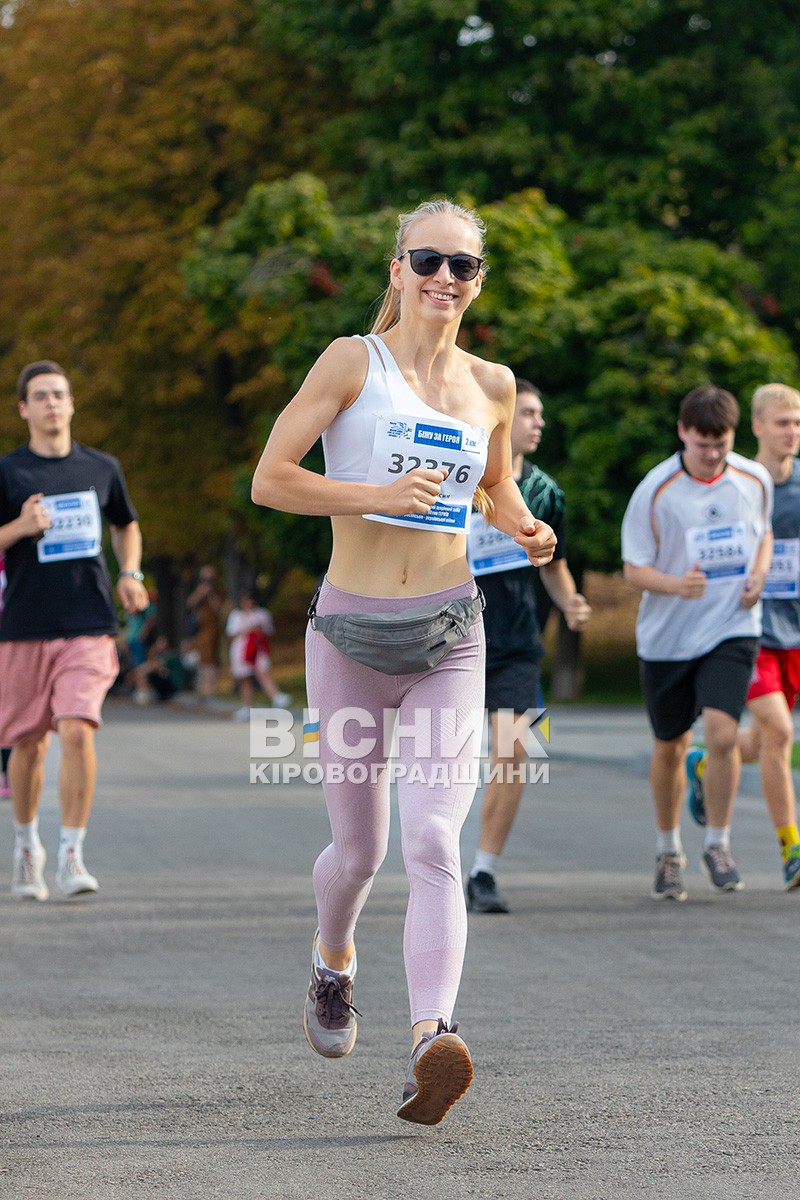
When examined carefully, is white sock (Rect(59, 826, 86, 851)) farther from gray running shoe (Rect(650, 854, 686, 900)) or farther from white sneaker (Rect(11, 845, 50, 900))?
gray running shoe (Rect(650, 854, 686, 900))

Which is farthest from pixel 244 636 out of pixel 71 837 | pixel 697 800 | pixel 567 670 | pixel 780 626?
pixel 71 837

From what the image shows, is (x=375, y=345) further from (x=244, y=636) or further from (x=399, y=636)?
(x=244, y=636)

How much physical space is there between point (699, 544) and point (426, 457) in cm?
399

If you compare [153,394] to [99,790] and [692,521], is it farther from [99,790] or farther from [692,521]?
[692,521]

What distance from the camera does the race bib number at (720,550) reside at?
874 centimetres

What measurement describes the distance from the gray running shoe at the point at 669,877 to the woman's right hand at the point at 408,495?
14.4 ft

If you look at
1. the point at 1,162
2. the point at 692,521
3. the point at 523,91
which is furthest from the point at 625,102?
the point at 692,521

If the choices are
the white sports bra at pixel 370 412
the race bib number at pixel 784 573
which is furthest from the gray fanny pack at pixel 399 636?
the race bib number at pixel 784 573

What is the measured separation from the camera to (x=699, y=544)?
8766 millimetres

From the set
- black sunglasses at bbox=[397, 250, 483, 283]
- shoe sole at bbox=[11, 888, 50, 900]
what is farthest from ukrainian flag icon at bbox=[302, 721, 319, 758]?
Result: shoe sole at bbox=[11, 888, 50, 900]

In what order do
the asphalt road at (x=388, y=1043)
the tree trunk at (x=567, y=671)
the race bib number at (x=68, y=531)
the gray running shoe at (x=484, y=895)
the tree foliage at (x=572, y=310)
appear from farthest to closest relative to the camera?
1. the tree trunk at (x=567, y=671)
2. the tree foliage at (x=572, y=310)
3. the race bib number at (x=68, y=531)
4. the gray running shoe at (x=484, y=895)
5. the asphalt road at (x=388, y=1043)

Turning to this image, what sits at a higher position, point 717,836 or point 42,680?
point 42,680

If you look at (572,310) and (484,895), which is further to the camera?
(572,310)

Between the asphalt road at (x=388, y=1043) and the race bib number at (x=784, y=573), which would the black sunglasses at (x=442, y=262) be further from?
the race bib number at (x=784, y=573)
